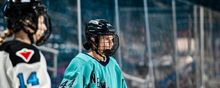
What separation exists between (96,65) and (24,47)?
1.33 metres

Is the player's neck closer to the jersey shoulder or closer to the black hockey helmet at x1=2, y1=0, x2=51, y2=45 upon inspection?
the black hockey helmet at x1=2, y1=0, x2=51, y2=45

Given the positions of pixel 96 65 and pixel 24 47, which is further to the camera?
pixel 96 65

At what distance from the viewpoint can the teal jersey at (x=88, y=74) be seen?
155 inches

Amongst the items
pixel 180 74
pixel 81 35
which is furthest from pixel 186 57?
pixel 81 35

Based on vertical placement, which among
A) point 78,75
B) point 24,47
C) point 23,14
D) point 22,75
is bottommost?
point 78,75

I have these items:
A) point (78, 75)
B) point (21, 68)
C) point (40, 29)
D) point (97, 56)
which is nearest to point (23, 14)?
point (40, 29)

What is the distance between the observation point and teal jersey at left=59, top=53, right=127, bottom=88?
3926mm

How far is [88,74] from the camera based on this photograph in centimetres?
396

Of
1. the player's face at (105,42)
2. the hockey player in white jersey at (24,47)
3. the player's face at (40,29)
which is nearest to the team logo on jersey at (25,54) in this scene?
the hockey player in white jersey at (24,47)

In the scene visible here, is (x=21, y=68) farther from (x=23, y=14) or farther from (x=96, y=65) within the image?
(x=96, y=65)

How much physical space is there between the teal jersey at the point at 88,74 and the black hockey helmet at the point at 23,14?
1096 mm

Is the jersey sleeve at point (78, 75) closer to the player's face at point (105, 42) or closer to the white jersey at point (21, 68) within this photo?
the player's face at point (105, 42)

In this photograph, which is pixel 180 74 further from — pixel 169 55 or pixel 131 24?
pixel 131 24

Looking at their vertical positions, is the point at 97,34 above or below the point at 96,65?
above
